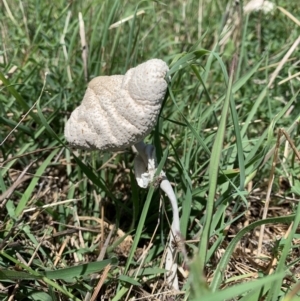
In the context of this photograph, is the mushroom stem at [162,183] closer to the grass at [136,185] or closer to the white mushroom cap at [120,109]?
the grass at [136,185]

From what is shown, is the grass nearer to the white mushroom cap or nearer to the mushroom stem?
the mushroom stem

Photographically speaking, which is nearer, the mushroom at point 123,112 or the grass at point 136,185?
the mushroom at point 123,112

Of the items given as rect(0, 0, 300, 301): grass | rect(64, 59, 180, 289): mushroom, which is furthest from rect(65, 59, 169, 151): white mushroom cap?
rect(0, 0, 300, 301): grass

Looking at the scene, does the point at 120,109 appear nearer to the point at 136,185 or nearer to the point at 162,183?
the point at 162,183

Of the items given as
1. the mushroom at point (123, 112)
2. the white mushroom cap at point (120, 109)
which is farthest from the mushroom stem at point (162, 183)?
the white mushroom cap at point (120, 109)

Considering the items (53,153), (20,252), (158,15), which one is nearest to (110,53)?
(53,153)

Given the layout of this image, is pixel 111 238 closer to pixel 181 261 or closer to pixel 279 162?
pixel 181 261

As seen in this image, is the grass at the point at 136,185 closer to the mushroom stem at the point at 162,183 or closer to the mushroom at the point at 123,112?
the mushroom stem at the point at 162,183

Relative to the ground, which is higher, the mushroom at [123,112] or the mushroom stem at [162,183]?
the mushroom at [123,112]
